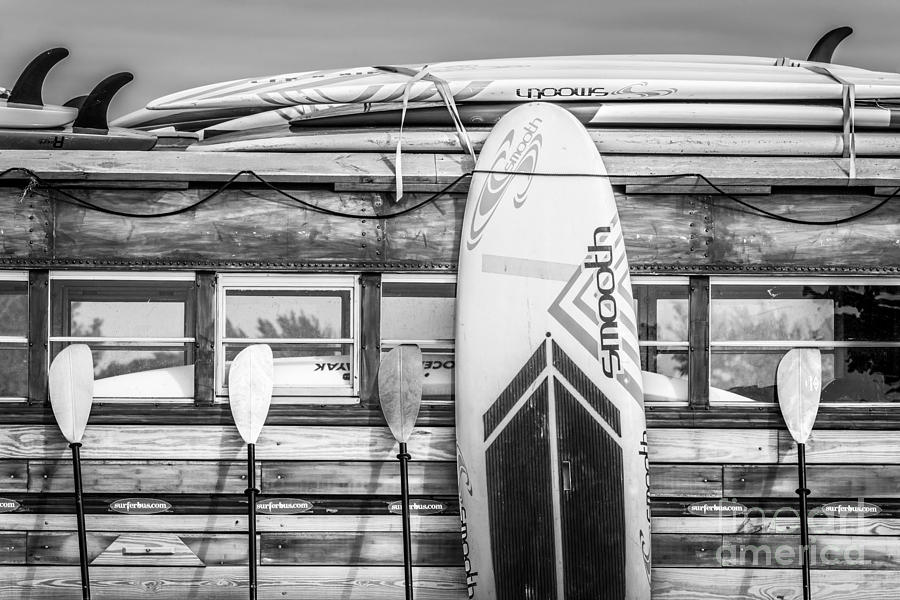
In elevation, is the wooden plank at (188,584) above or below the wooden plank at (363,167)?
below

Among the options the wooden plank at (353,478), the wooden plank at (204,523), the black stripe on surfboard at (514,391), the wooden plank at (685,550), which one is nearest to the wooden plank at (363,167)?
the black stripe on surfboard at (514,391)

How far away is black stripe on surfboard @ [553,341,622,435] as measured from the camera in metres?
5.56

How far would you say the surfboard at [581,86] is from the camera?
20.6 feet

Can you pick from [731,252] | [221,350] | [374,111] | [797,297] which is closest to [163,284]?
[221,350]

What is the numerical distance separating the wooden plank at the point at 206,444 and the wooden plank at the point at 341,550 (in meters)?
0.46

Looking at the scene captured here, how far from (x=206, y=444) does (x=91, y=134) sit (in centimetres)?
203

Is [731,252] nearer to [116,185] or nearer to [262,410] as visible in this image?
[262,410]

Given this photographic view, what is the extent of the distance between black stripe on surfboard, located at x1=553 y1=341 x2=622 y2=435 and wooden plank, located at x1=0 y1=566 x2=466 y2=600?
1.53 meters

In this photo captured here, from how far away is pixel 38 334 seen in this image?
582 centimetres

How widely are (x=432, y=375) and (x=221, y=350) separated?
1221 millimetres

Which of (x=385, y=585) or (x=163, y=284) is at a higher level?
(x=163, y=284)

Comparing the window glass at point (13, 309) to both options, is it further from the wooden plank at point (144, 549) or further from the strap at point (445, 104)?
the strap at point (445, 104)

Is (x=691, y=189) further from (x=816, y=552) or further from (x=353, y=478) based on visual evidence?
(x=353, y=478)

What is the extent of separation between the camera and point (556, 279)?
5645 millimetres
